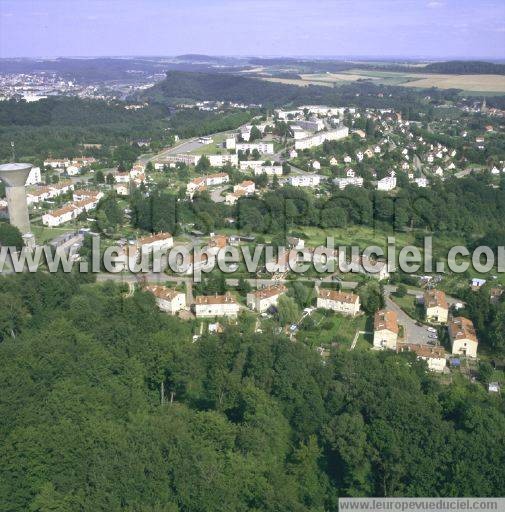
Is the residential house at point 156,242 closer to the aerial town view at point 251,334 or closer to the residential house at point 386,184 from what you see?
the aerial town view at point 251,334

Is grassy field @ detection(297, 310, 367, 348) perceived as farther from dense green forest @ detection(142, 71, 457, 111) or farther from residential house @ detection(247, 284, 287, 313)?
dense green forest @ detection(142, 71, 457, 111)

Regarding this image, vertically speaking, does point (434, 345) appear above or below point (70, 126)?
below

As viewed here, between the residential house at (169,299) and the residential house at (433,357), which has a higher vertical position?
the residential house at (169,299)

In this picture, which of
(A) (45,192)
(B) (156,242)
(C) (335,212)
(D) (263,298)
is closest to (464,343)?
(D) (263,298)

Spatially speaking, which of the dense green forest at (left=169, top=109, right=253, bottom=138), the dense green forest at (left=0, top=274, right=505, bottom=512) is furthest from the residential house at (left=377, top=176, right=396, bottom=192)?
the dense green forest at (left=0, top=274, right=505, bottom=512)

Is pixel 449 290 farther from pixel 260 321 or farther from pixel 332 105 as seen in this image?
pixel 332 105

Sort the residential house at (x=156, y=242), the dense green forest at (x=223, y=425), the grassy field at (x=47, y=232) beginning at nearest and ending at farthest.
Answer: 1. the dense green forest at (x=223, y=425)
2. the residential house at (x=156, y=242)
3. the grassy field at (x=47, y=232)

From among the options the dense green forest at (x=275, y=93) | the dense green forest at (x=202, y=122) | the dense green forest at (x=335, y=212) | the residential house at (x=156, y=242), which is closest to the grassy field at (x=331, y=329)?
the residential house at (x=156, y=242)

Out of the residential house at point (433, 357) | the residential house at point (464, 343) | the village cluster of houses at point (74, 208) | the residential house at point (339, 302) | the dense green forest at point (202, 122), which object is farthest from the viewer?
the dense green forest at point (202, 122)

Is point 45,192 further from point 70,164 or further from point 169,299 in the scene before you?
point 169,299
